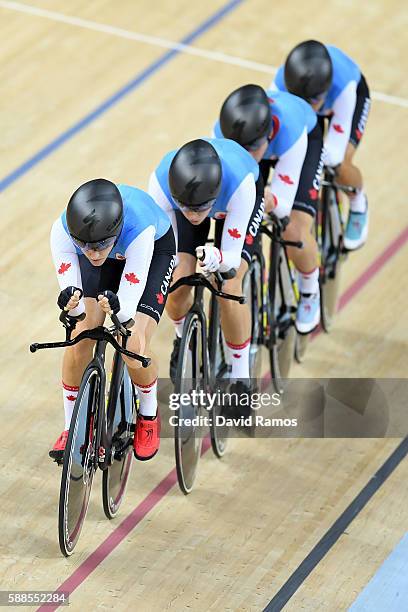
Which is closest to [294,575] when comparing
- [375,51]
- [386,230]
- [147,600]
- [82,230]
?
[147,600]

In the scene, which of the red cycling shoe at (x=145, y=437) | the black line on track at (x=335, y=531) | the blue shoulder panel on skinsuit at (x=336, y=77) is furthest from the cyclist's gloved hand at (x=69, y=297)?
the blue shoulder panel on skinsuit at (x=336, y=77)

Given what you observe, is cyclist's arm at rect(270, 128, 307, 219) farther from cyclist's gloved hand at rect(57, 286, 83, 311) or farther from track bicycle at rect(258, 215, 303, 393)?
cyclist's gloved hand at rect(57, 286, 83, 311)

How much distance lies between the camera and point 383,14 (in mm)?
8500

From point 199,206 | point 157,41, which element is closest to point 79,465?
point 199,206

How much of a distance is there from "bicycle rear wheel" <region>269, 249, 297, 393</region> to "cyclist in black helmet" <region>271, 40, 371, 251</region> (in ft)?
1.85

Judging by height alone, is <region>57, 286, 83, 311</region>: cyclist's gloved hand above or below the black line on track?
above

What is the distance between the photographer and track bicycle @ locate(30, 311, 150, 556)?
4.21m

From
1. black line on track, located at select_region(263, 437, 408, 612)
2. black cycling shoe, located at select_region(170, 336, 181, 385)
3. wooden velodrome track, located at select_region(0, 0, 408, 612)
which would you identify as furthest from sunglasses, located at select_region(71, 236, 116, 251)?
black line on track, located at select_region(263, 437, 408, 612)

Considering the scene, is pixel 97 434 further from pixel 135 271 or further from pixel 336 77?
pixel 336 77

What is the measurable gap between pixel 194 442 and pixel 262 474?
338 millimetres

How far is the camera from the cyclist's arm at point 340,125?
222 inches

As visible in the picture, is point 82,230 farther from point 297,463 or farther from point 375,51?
point 375,51

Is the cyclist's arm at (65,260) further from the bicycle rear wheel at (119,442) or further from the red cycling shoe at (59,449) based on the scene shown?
the red cycling shoe at (59,449)

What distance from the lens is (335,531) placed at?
15.9 feet
